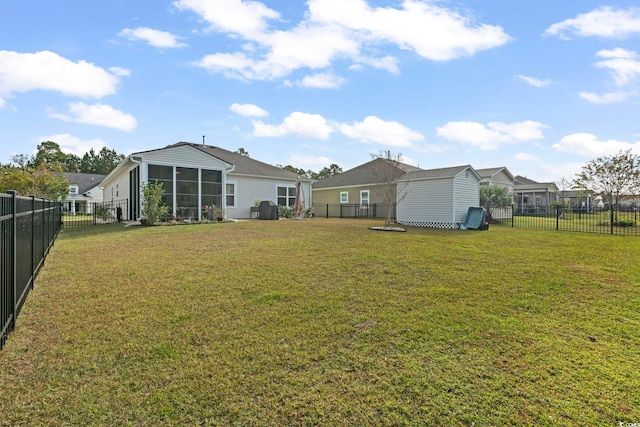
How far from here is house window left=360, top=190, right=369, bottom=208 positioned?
25172 mm

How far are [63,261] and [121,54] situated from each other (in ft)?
30.4

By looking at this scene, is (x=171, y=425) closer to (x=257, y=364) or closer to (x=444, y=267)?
(x=257, y=364)

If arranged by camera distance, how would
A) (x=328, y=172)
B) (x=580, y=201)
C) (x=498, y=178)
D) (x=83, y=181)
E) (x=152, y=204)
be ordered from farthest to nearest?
(x=328, y=172) → (x=83, y=181) → (x=580, y=201) → (x=498, y=178) → (x=152, y=204)

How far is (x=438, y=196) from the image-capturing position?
1545 centimetres

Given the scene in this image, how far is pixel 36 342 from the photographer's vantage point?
3.04m

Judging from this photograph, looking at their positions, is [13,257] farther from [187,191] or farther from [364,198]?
[364,198]

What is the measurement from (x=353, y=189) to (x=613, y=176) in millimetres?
16204

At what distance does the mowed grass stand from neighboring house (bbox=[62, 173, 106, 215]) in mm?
44156

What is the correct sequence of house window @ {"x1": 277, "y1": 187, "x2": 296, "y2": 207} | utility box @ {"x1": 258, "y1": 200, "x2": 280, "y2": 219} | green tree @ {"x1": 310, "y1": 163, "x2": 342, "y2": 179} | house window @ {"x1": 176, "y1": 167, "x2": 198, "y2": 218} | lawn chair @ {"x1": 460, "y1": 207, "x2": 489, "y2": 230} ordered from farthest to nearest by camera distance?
green tree @ {"x1": 310, "y1": 163, "x2": 342, "y2": 179} < house window @ {"x1": 277, "y1": 187, "x2": 296, "y2": 207} < utility box @ {"x1": 258, "y1": 200, "x2": 280, "y2": 219} < house window @ {"x1": 176, "y1": 167, "x2": 198, "y2": 218} < lawn chair @ {"x1": 460, "y1": 207, "x2": 489, "y2": 230}

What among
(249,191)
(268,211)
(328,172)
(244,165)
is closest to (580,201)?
(268,211)

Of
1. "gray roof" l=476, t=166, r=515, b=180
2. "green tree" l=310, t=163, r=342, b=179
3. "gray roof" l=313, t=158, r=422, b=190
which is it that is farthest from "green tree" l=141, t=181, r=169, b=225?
"green tree" l=310, t=163, r=342, b=179

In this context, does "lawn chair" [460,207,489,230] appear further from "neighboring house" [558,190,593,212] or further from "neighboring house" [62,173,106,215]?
"neighboring house" [62,173,106,215]

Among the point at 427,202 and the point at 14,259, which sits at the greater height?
the point at 427,202

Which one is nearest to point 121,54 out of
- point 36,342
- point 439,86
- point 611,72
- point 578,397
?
point 36,342
